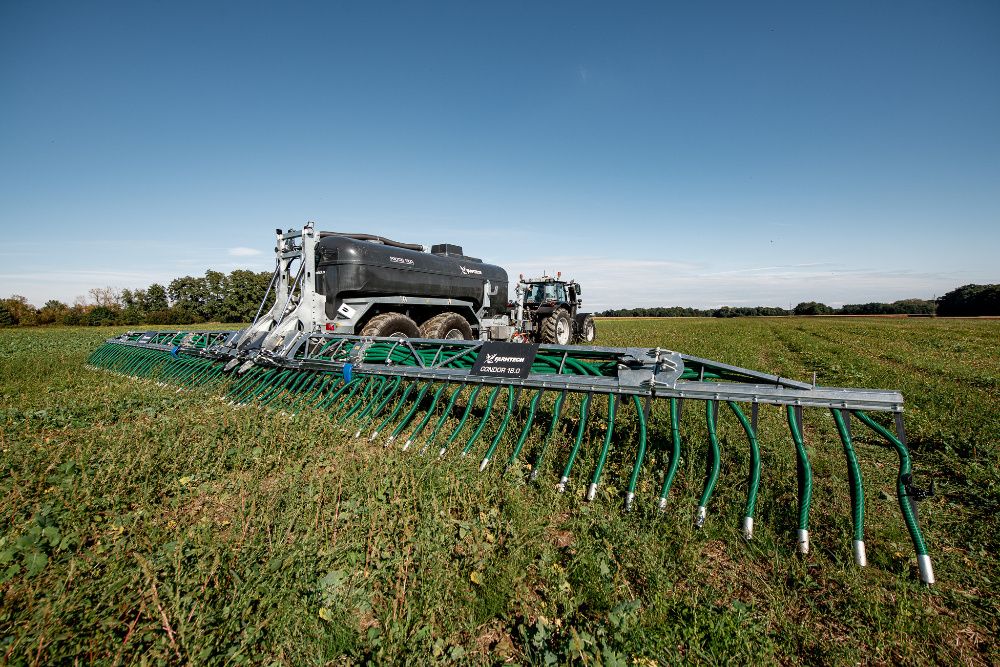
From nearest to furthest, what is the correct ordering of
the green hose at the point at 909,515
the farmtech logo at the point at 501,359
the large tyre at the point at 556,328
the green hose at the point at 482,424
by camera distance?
the green hose at the point at 909,515 < the green hose at the point at 482,424 < the farmtech logo at the point at 501,359 < the large tyre at the point at 556,328

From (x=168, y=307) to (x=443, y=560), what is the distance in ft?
182

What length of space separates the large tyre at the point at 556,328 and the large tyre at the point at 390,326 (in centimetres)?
569

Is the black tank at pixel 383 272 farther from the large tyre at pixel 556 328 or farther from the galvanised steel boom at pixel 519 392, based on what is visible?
the large tyre at pixel 556 328

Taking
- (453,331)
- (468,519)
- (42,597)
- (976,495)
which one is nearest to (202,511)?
(42,597)

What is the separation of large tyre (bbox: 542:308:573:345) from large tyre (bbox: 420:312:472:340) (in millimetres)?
3820

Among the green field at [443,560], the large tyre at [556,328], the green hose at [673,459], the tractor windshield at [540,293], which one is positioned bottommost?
the green field at [443,560]

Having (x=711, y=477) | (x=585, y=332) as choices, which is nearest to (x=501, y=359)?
(x=711, y=477)

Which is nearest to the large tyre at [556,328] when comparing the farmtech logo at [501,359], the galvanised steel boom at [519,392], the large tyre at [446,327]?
the large tyre at [446,327]

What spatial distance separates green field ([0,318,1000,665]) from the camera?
6.15ft

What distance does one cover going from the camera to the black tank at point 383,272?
22.7 feet

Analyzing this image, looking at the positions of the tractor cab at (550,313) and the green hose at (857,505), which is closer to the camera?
the green hose at (857,505)

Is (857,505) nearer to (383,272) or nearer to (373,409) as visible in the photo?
(373,409)

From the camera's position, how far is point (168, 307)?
45812mm

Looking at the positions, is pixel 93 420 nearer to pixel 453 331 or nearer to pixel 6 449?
pixel 6 449
